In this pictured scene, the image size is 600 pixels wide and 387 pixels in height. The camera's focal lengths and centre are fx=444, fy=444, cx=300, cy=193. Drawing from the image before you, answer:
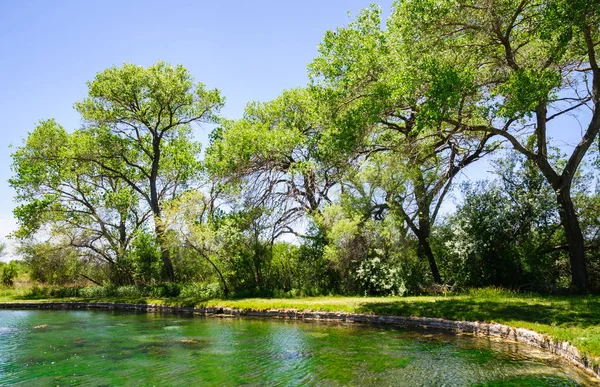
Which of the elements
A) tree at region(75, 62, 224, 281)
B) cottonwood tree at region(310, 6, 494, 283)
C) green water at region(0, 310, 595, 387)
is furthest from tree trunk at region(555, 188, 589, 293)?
tree at region(75, 62, 224, 281)

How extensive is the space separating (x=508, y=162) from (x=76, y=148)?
27.7 metres

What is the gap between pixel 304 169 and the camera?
23.3 metres

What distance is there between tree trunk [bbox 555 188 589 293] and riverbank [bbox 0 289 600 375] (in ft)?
4.77

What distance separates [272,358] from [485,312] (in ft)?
23.3

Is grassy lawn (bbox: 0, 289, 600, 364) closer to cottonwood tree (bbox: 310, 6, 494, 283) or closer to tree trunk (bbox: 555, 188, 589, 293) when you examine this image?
tree trunk (bbox: 555, 188, 589, 293)

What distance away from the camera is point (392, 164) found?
19.7m

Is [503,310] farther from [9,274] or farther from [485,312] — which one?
[9,274]

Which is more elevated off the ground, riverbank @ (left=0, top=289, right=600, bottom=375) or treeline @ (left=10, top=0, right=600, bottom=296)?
treeline @ (left=10, top=0, right=600, bottom=296)

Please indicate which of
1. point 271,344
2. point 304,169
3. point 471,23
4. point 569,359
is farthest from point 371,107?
point 569,359

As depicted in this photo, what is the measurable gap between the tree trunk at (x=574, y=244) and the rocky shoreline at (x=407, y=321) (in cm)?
657

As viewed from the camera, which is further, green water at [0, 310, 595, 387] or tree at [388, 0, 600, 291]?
tree at [388, 0, 600, 291]

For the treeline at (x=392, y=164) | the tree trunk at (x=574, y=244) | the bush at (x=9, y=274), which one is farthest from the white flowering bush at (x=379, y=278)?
the bush at (x=9, y=274)

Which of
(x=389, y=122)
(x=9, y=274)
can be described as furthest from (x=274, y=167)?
(x=9, y=274)

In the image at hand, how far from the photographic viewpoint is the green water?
9.09 metres
